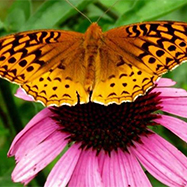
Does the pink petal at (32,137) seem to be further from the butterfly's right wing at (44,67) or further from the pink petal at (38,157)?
the butterfly's right wing at (44,67)

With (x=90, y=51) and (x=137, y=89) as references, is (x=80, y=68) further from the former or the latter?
(x=137, y=89)

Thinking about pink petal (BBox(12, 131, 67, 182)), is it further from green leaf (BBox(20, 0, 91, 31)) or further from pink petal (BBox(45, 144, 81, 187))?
green leaf (BBox(20, 0, 91, 31))

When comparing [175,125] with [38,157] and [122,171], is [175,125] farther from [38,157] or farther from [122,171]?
[38,157]

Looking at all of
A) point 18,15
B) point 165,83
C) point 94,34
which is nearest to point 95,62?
point 94,34

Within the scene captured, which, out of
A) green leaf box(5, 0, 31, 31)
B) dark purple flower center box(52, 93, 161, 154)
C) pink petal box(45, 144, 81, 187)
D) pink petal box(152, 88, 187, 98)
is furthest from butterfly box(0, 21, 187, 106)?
green leaf box(5, 0, 31, 31)

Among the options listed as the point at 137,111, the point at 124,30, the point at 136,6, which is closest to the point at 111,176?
the point at 137,111

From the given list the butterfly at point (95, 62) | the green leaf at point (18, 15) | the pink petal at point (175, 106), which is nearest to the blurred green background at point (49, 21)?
the green leaf at point (18, 15)
